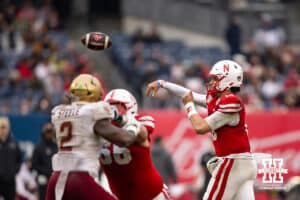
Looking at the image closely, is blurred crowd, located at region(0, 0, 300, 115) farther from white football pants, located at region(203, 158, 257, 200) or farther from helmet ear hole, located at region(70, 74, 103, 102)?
helmet ear hole, located at region(70, 74, 103, 102)

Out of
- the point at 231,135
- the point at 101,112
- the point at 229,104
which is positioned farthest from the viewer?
the point at 231,135

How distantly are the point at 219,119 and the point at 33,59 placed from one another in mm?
11902

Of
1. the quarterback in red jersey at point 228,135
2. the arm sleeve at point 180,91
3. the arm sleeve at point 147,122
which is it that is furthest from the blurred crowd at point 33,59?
the arm sleeve at point 147,122

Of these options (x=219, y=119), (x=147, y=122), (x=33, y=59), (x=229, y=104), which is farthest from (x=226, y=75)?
(x=33, y=59)

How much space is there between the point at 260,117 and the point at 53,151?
6215mm

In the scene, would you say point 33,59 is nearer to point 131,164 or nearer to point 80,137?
point 131,164

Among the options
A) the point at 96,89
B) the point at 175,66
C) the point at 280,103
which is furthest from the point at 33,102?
the point at 96,89

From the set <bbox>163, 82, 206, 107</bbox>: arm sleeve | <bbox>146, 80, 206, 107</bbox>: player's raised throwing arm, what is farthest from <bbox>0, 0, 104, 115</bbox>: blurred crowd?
<bbox>146, 80, 206, 107</bbox>: player's raised throwing arm

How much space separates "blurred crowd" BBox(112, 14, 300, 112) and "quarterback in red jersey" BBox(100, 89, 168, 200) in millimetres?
10594

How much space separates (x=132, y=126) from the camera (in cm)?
1004

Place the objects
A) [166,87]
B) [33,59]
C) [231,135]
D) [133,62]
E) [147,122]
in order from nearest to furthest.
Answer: [147,122] → [231,135] → [166,87] → [33,59] → [133,62]

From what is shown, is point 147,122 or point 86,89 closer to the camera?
point 86,89

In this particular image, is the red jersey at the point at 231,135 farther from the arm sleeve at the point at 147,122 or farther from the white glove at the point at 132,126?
the white glove at the point at 132,126

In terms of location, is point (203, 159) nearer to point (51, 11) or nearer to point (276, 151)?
point (276, 151)
